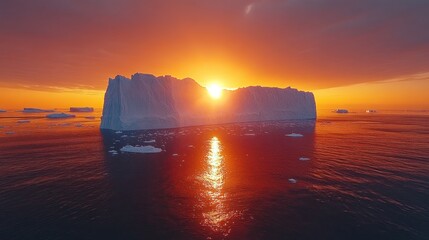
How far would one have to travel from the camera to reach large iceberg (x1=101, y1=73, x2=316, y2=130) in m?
42.2

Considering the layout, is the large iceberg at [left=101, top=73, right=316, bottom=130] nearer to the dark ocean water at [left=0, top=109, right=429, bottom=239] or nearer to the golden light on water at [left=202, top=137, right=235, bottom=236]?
the dark ocean water at [left=0, top=109, right=429, bottom=239]

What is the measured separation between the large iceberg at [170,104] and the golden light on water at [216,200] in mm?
26811

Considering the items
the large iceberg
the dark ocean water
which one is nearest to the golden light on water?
the dark ocean water

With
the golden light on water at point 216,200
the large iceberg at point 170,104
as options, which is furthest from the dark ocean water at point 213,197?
the large iceberg at point 170,104

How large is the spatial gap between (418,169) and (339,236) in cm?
1328

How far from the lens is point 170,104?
45.1 m

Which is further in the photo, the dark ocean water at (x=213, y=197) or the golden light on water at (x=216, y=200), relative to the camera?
the golden light on water at (x=216, y=200)

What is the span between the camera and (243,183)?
1409 centimetres

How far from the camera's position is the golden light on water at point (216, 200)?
364 inches

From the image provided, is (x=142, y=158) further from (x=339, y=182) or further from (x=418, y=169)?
(x=418, y=169)

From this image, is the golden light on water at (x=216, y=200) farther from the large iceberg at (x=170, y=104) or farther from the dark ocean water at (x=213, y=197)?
the large iceberg at (x=170, y=104)

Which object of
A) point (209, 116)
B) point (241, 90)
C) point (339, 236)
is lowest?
point (339, 236)

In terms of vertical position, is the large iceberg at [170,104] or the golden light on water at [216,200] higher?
the large iceberg at [170,104]

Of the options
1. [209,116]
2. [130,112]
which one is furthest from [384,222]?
[209,116]
